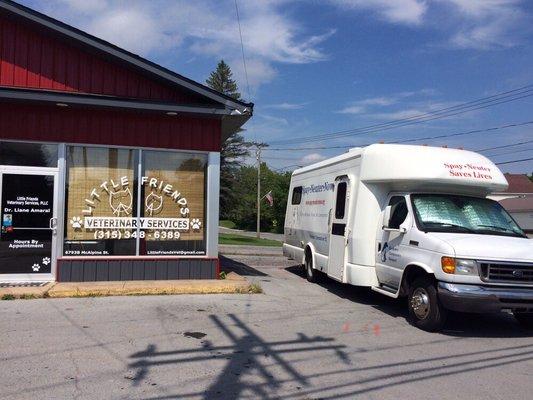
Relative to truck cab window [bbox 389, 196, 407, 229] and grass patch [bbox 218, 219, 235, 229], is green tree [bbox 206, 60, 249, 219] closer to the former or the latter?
grass patch [bbox 218, 219, 235, 229]

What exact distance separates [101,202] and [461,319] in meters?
7.02

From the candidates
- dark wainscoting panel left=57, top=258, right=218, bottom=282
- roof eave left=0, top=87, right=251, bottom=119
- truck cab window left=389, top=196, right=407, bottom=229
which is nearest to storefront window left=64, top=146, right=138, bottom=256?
dark wainscoting panel left=57, top=258, right=218, bottom=282

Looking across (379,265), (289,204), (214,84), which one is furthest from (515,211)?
(379,265)

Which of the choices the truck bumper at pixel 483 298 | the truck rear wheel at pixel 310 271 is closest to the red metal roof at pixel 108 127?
the truck rear wheel at pixel 310 271

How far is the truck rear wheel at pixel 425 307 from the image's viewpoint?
7.80 m

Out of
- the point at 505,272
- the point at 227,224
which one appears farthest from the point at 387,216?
the point at 227,224

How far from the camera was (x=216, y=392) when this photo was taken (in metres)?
5.16

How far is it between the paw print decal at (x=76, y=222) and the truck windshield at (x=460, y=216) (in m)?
6.30

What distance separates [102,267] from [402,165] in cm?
599

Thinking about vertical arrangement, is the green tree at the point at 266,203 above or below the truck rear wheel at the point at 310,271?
above

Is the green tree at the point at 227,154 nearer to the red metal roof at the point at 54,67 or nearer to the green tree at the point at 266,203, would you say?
the green tree at the point at 266,203

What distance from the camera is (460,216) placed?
28.9 feet

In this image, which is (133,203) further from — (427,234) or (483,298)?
(483,298)

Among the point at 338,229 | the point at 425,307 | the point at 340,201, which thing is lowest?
the point at 425,307
